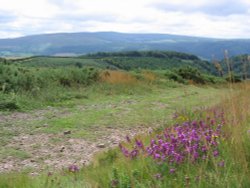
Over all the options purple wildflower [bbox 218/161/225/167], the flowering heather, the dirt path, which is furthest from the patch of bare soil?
purple wildflower [bbox 218/161/225/167]

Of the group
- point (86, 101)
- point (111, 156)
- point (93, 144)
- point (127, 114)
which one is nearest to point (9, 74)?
point (86, 101)

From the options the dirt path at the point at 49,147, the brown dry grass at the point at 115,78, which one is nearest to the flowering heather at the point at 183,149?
the dirt path at the point at 49,147

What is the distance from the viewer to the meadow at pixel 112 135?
331 centimetres

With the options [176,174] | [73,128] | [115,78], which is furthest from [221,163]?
[115,78]

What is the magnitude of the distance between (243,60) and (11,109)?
5.49 metres

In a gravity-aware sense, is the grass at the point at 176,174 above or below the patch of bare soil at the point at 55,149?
above

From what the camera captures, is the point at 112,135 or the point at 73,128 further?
the point at 73,128

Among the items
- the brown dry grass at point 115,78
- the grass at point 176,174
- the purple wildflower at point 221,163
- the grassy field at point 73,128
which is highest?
the purple wildflower at point 221,163

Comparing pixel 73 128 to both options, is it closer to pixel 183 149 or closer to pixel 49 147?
pixel 49 147

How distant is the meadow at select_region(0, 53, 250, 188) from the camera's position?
331cm

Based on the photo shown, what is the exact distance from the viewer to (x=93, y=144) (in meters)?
6.06

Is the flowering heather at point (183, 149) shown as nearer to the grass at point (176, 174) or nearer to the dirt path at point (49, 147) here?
the grass at point (176, 174)

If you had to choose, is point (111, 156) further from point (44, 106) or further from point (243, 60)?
point (44, 106)

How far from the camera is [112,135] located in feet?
22.1
